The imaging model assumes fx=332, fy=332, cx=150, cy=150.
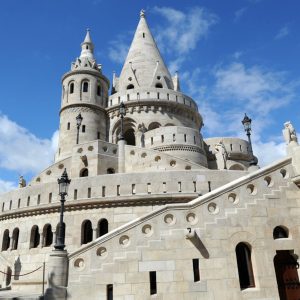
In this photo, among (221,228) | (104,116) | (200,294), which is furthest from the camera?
(104,116)

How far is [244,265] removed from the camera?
9.58 meters

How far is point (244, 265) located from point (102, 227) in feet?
23.3

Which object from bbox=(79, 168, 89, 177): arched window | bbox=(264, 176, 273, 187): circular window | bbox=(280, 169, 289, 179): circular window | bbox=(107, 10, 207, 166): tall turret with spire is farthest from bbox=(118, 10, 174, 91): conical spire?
bbox=(264, 176, 273, 187): circular window

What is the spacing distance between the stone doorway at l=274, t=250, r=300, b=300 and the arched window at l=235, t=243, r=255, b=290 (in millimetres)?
986

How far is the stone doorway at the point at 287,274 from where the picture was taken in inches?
372

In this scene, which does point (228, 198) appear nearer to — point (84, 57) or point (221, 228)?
point (221, 228)

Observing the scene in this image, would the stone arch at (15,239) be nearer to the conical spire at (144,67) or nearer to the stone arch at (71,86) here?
the stone arch at (71,86)

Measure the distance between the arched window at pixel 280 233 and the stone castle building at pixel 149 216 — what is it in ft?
0.10

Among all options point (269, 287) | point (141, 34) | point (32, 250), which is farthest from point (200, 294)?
point (141, 34)

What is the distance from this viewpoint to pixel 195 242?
932 cm

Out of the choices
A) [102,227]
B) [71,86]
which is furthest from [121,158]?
[71,86]

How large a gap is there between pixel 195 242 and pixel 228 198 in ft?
5.40

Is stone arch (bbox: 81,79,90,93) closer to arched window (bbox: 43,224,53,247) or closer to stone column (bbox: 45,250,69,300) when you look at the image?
arched window (bbox: 43,224,53,247)

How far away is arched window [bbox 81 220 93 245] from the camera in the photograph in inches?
582
